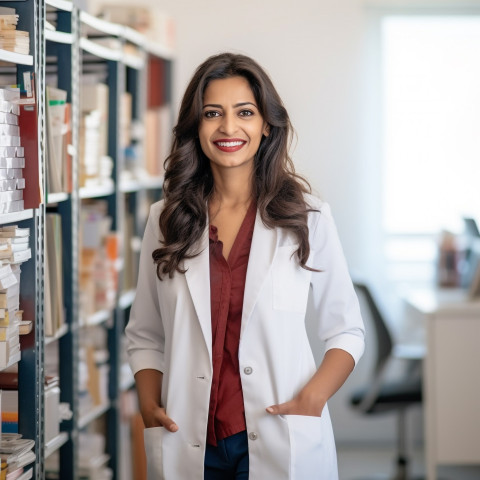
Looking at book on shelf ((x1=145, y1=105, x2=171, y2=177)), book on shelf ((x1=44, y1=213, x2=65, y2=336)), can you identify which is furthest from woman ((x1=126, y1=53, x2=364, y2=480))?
book on shelf ((x1=145, y1=105, x2=171, y2=177))

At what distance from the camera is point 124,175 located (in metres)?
3.77

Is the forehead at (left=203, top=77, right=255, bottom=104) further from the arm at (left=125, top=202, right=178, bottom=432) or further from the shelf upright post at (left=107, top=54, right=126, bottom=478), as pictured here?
the shelf upright post at (left=107, top=54, right=126, bottom=478)

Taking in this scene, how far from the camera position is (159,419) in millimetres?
1919

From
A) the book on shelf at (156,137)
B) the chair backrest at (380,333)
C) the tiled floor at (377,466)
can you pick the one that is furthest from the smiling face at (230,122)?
the tiled floor at (377,466)

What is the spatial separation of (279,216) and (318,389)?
40 cm

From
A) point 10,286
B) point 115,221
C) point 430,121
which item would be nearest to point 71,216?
point 10,286

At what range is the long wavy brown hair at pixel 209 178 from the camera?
1.94 meters

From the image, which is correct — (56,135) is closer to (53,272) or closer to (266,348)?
(53,272)

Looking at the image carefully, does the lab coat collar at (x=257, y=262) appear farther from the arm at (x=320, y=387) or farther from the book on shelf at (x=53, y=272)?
the book on shelf at (x=53, y=272)

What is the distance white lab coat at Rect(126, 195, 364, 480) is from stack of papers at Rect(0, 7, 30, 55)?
2.28 ft

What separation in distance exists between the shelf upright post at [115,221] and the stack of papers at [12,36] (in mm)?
1267

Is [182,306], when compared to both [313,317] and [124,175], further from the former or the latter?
[313,317]

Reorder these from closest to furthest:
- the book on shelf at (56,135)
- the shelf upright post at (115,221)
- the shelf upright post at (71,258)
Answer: the book on shelf at (56,135) → the shelf upright post at (71,258) → the shelf upright post at (115,221)

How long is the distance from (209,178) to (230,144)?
18 centimetres
